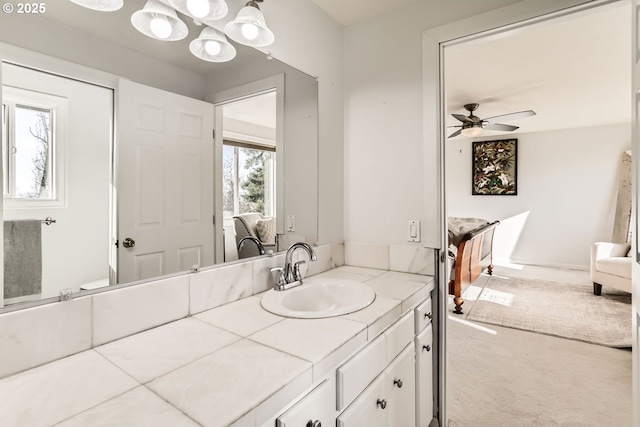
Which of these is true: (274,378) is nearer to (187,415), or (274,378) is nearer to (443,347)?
(187,415)

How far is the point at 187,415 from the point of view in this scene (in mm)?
617

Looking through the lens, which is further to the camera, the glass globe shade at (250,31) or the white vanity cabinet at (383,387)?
the glass globe shade at (250,31)

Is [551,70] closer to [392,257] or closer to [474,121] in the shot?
[474,121]

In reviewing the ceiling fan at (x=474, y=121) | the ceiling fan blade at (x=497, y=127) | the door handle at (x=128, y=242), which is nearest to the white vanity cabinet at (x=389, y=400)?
the door handle at (x=128, y=242)

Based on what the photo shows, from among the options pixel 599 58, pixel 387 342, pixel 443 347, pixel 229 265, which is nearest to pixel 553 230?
pixel 599 58

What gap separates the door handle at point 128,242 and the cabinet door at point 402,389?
1.00 m

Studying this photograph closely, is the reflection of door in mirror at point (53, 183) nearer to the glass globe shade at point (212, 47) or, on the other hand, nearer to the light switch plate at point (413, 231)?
the glass globe shade at point (212, 47)

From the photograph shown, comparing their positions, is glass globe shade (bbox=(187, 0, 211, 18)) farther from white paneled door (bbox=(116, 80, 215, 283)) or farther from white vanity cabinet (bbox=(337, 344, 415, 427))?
white vanity cabinet (bbox=(337, 344, 415, 427))

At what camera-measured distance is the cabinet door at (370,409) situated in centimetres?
100

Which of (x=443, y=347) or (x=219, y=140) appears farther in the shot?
(x=443, y=347)

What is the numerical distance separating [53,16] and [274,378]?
3.59 ft

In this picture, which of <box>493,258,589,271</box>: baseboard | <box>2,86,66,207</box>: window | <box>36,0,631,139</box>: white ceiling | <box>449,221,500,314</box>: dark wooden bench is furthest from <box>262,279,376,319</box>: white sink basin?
<box>493,258,589,271</box>: baseboard

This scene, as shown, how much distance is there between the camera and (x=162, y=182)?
1.13 metres

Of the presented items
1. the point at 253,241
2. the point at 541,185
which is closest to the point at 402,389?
the point at 253,241
